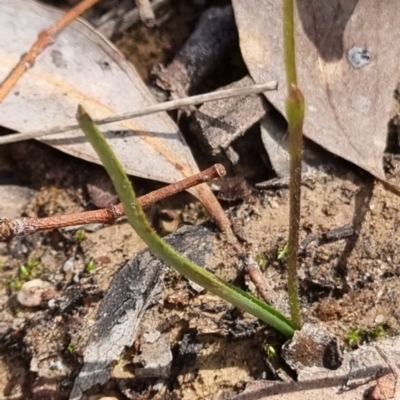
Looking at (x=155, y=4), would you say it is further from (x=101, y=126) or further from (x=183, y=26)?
(x=101, y=126)

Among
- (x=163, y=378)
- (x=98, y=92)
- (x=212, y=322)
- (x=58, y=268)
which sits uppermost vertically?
(x=98, y=92)

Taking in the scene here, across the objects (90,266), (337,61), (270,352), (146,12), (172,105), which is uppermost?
(146,12)

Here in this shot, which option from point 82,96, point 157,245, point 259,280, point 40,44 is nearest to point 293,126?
point 157,245

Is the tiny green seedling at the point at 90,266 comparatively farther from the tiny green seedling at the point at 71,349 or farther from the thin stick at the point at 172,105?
the thin stick at the point at 172,105

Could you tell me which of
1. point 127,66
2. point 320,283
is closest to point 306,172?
point 320,283

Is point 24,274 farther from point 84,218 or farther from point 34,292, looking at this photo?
point 84,218

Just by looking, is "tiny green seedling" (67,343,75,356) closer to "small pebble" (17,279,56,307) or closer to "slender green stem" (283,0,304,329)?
"small pebble" (17,279,56,307)
